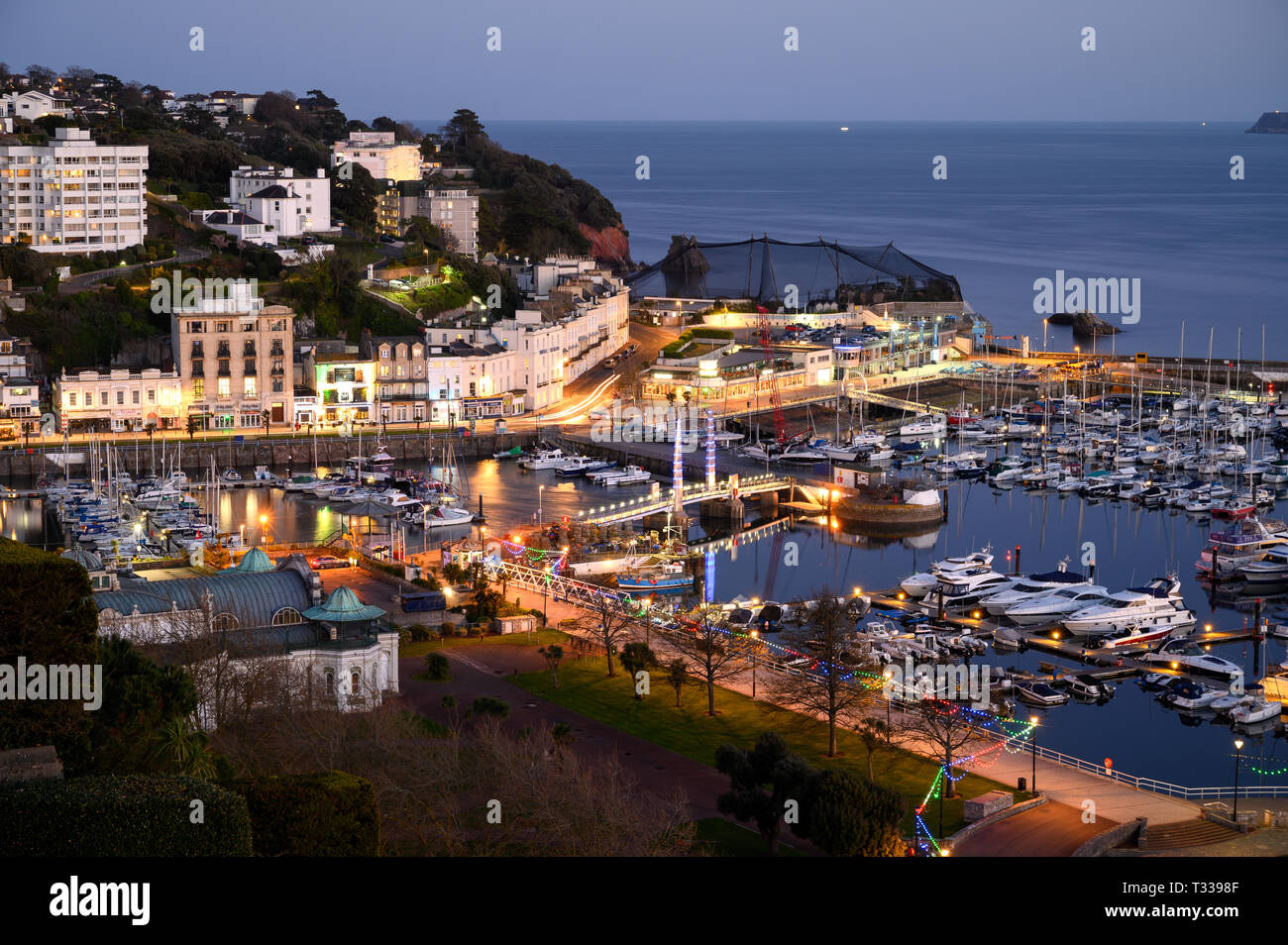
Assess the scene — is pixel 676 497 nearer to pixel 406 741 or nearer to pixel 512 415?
pixel 512 415

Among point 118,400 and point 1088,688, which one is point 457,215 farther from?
point 1088,688

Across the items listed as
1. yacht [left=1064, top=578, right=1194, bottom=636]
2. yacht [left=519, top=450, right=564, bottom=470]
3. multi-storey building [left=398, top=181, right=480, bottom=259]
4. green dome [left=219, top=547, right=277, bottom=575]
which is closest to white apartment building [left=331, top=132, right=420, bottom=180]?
multi-storey building [left=398, top=181, right=480, bottom=259]

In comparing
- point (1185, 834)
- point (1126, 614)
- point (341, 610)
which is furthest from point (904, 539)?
point (1185, 834)

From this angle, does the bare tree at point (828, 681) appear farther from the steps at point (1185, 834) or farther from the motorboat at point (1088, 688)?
the steps at point (1185, 834)

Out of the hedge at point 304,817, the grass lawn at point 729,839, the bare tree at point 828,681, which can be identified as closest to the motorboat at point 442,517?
the bare tree at point 828,681
